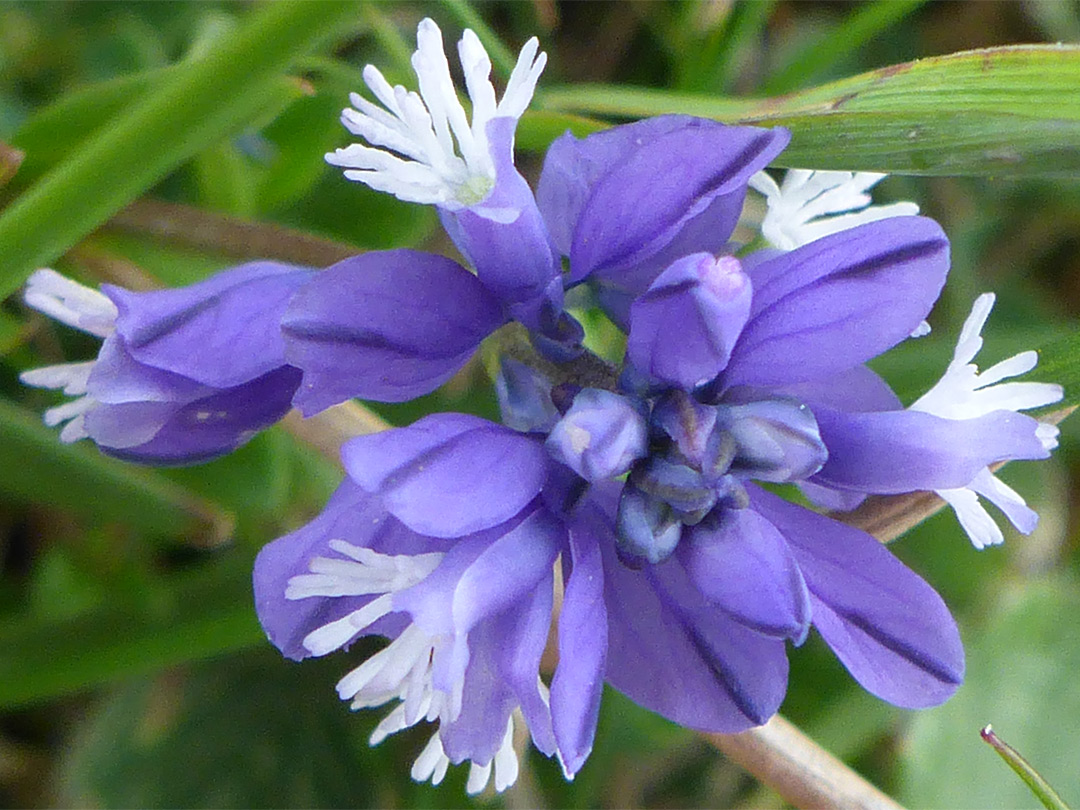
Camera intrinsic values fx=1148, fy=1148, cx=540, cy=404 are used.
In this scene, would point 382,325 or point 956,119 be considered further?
point 956,119

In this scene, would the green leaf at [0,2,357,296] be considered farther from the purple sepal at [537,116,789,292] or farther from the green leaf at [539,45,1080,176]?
the green leaf at [539,45,1080,176]

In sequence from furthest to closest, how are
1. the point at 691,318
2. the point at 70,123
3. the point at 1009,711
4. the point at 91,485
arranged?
the point at 1009,711, the point at 91,485, the point at 70,123, the point at 691,318

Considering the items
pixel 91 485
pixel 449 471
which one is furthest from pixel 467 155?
pixel 91 485

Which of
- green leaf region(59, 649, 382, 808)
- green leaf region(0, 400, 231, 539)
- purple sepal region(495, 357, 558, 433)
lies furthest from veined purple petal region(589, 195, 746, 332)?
green leaf region(59, 649, 382, 808)

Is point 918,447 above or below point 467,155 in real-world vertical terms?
below

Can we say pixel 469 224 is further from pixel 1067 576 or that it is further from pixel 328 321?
pixel 1067 576

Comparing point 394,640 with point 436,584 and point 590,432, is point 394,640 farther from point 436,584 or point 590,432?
point 590,432
